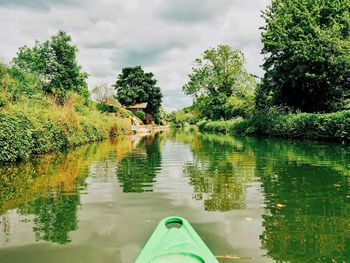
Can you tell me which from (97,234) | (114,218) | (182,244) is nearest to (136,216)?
(114,218)

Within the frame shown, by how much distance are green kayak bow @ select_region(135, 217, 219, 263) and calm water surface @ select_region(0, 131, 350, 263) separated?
0.83 metres

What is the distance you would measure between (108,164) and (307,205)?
27.1 ft

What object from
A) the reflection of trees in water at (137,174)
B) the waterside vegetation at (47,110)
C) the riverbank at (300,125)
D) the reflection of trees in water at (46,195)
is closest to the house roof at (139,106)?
the waterside vegetation at (47,110)

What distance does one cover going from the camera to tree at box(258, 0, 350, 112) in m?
25.1

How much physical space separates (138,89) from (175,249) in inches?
2692

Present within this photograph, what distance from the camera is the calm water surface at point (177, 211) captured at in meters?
4.30

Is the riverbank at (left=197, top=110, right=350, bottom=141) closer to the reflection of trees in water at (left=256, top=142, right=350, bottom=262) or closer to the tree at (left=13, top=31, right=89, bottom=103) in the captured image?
the reflection of trees in water at (left=256, top=142, right=350, bottom=262)

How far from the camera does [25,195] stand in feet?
24.7

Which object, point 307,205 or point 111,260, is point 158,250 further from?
point 307,205

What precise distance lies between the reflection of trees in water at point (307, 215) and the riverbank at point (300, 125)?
11343 mm

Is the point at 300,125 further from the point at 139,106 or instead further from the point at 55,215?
Result: the point at 139,106

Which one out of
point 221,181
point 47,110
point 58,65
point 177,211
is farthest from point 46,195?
point 58,65

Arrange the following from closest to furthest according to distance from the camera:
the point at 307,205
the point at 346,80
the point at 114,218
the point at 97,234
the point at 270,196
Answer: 1. the point at 97,234
2. the point at 114,218
3. the point at 307,205
4. the point at 270,196
5. the point at 346,80

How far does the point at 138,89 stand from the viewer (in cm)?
7056
